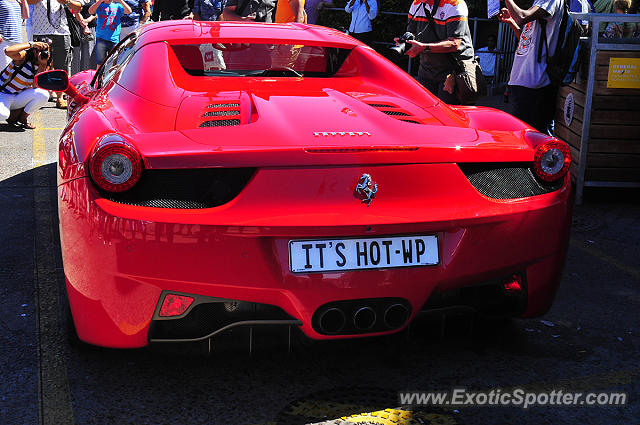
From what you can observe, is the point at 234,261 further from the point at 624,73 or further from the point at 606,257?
the point at 624,73

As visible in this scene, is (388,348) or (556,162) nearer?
(556,162)

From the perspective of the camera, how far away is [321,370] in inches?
125

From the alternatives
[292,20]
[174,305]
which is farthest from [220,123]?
[292,20]

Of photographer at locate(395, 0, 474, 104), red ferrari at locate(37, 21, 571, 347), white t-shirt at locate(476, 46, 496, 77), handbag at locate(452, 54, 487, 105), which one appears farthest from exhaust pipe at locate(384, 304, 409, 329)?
white t-shirt at locate(476, 46, 496, 77)

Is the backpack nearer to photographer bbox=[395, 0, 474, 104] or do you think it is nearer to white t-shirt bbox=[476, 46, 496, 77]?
photographer bbox=[395, 0, 474, 104]

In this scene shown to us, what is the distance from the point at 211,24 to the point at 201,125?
1642mm

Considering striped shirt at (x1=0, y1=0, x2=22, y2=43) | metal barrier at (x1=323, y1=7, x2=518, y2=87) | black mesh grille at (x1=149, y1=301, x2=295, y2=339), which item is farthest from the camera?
metal barrier at (x1=323, y1=7, x2=518, y2=87)

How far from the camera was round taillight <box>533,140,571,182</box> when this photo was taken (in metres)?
3.06

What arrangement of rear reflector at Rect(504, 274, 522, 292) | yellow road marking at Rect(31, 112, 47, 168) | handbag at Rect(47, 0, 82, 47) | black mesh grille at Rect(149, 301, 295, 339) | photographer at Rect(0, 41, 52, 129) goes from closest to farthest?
black mesh grille at Rect(149, 301, 295, 339), rear reflector at Rect(504, 274, 522, 292), yellow road marking at Rect(31, 112, 47, 168), photographer at Rect(0, 41, 52, 129), handbag at Rect(47, 0, 82, 47)

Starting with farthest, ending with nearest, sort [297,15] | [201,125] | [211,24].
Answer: [297,15], [211,24], [201,125]

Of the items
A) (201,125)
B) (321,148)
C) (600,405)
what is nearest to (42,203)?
(201,125)

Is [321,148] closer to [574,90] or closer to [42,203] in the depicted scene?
[42,203]

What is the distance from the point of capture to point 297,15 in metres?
8.62

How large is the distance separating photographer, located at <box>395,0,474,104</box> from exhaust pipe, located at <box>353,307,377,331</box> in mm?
3633
